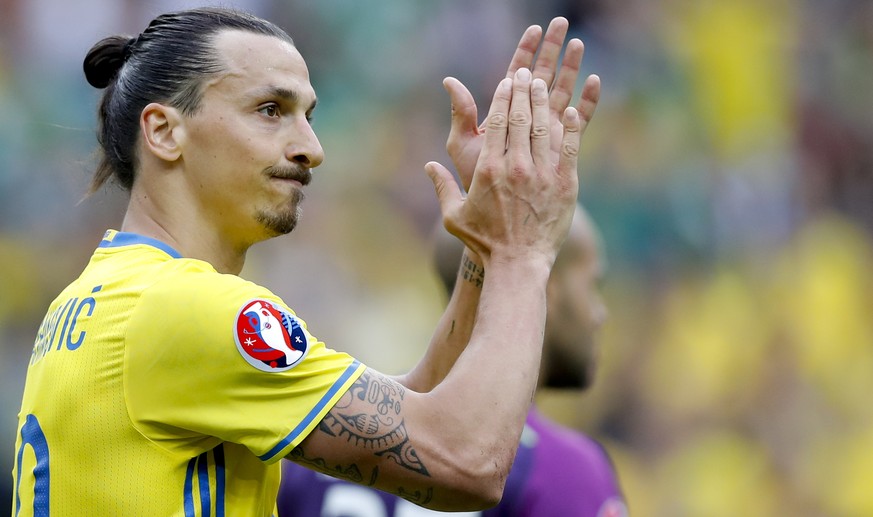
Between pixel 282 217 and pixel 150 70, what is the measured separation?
486mm

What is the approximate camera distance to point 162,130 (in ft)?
8.45

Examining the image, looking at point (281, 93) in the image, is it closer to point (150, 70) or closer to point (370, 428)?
point (150, 70)

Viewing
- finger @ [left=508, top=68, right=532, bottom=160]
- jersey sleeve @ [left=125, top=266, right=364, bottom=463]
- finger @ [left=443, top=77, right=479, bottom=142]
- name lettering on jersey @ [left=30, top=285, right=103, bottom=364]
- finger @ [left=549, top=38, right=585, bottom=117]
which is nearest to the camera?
jersey sleeve @ [left=125, top=266, right=364, bottom=463]

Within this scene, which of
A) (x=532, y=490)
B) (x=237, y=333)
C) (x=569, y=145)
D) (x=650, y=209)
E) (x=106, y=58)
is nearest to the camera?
(x=237, y=333)

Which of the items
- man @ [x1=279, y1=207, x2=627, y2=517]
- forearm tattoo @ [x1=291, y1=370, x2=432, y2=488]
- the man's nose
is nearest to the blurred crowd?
man @ [x1=279, y1=207, x2=627, y2=517]

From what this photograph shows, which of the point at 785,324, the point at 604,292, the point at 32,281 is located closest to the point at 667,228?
the point at 604,292

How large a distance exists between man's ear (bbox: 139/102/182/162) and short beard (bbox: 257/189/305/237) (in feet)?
0.81

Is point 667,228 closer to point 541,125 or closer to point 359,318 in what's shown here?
point 359,318

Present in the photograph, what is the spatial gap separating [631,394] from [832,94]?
3.06m

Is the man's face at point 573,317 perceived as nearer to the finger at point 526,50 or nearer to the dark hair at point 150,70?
the finger at point 526,50

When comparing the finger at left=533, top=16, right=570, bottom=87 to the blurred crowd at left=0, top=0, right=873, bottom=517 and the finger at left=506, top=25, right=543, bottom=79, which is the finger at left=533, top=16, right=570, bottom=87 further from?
the blurred crowd at left=0, top=0, right=873, bottom=517

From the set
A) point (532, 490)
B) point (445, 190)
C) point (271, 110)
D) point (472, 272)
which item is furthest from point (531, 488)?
point (271, 110)

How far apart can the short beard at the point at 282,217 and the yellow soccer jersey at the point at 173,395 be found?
10.6 inches

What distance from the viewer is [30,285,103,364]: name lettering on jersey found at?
2301mm
